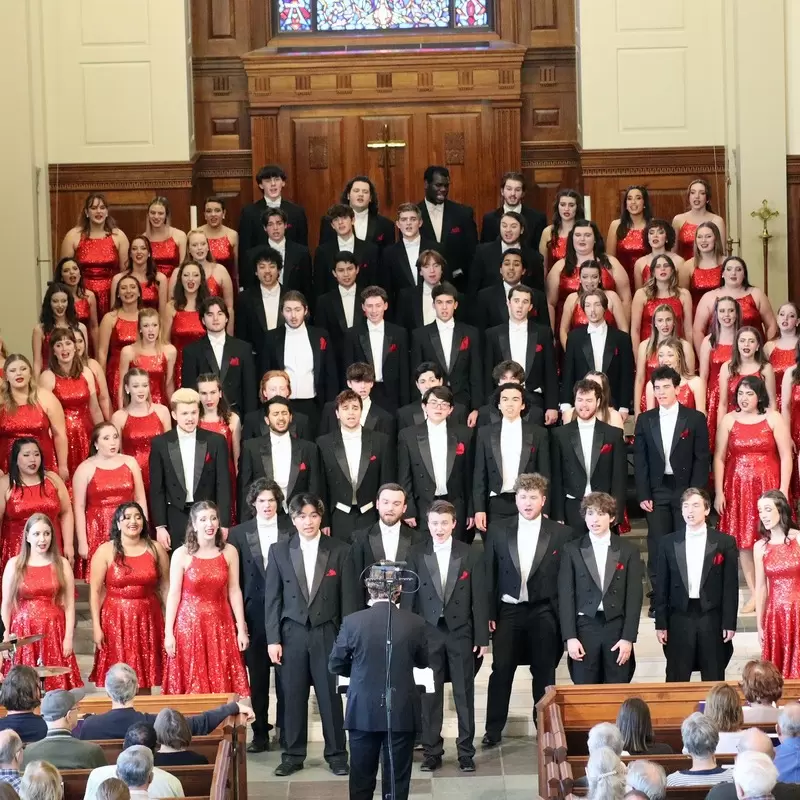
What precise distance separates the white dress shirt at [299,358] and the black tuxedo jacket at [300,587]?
1914 millimetres

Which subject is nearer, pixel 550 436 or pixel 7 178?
pixel 550 436

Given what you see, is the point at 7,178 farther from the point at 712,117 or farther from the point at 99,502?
the point at 712,117

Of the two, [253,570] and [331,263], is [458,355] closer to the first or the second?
[331,263]

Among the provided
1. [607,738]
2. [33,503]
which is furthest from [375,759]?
[33,503]

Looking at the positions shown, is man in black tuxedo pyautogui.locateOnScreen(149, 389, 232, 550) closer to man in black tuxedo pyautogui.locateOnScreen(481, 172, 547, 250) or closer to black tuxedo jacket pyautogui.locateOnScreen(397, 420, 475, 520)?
black tuxedo jacket pyautogui.locateOnScreen(397, 420, 475, 520)

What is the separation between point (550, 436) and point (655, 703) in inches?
73.9

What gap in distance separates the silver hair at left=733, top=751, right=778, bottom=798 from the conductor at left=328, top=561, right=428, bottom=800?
1974 mm

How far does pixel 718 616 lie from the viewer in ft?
26.0

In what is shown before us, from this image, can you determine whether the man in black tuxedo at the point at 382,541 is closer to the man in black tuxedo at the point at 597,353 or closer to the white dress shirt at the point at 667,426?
the white dress shirt at the point at 667,426

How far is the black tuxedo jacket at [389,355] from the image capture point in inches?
379

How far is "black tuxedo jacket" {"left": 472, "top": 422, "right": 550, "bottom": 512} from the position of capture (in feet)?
28.1

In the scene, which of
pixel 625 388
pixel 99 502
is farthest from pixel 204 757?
pixel 625 388

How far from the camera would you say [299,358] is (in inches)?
379

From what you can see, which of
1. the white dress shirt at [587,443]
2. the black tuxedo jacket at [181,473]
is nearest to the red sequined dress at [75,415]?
the black tuxedo jacket at [181,473]
